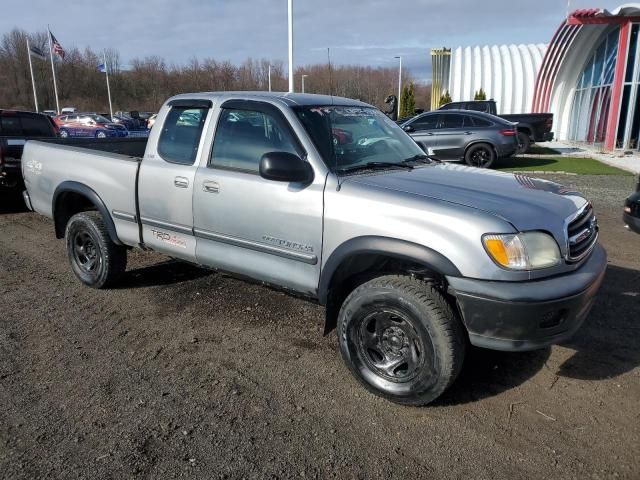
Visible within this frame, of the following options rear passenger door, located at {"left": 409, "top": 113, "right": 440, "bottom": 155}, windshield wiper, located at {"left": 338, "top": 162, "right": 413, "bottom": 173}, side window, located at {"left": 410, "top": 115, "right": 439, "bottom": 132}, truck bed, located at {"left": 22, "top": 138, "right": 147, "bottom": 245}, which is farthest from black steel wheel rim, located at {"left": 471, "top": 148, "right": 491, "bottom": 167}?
windshield wiper, located at {"left": 338, "top": 162, "right": 413, "bottom": 173}

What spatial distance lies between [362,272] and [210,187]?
1.35 metres

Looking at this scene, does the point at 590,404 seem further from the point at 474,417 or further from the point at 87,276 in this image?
the point at 87,276

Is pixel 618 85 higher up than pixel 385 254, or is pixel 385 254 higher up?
pixel 618 85

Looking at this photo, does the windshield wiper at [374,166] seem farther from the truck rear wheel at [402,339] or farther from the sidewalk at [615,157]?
Result: the sidewalk at [615,157]

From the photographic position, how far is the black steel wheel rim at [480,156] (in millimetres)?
13305

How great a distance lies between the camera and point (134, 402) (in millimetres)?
3143

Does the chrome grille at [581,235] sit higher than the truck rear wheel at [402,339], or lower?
higher

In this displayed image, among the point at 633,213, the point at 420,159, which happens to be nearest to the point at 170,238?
the point at 420,159

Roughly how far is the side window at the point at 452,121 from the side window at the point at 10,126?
9953 mm

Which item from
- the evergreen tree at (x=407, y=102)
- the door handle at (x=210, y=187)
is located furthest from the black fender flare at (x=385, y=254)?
the evergreen tree at (x=407, y=102)

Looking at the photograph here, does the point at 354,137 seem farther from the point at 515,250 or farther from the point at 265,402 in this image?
the point at 265,402

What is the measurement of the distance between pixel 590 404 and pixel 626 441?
1.23 feet

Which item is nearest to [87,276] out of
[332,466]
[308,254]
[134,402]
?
[134,402]

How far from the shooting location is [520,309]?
269cm
